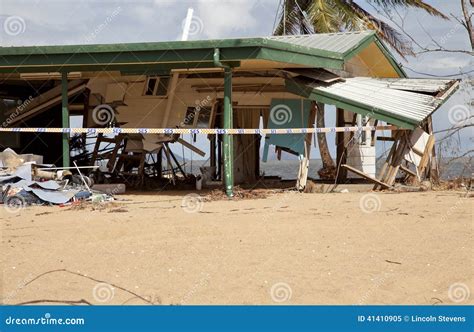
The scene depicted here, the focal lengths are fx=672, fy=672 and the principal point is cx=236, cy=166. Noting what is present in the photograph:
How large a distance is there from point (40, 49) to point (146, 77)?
3.01 metres

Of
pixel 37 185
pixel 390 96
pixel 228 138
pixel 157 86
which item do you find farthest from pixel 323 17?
pixel 37 185

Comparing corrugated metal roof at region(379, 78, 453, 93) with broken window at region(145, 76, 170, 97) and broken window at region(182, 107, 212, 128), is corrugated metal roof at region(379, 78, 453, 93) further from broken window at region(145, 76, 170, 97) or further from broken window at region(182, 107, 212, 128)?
broken window at region(145, 76, 170, 97)

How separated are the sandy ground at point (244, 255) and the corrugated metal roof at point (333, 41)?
563cm

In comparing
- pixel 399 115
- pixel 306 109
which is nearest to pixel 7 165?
pixel 306 109

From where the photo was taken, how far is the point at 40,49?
47.3 feet

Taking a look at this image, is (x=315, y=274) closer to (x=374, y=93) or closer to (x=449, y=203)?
(x=449, y=203)

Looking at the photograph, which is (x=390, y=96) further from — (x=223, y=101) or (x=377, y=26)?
(x=377, y=26)

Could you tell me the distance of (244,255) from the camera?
7.50 metres

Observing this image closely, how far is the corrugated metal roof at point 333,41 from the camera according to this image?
1602 cm

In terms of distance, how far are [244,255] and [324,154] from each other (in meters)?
14.8

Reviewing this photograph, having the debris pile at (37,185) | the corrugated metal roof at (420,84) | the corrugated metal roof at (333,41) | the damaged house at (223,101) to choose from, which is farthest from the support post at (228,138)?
the corrugated metal roof at (420,84)

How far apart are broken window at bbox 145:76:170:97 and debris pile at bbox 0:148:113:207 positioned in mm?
3373

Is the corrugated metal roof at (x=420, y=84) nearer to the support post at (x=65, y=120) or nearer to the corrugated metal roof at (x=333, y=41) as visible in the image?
the corrugated metal roof at (x=333, y=41)

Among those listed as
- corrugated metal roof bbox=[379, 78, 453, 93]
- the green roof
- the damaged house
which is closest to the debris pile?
the damaged house
